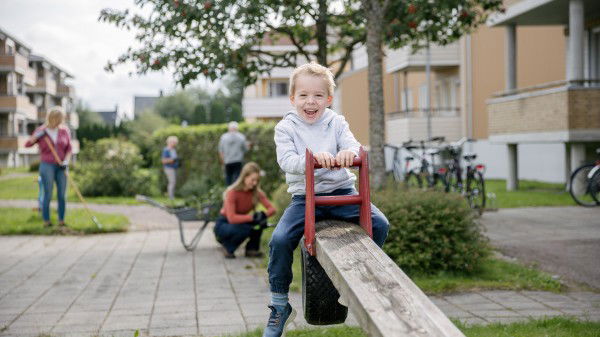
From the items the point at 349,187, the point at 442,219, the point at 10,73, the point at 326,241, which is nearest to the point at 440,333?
the point at 326,241

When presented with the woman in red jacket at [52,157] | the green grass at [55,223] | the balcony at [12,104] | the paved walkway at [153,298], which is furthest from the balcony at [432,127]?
the balcony at [12,104]

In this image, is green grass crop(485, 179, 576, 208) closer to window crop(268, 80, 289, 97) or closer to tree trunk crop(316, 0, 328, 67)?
tree trunk crop(316, 0, 328, 67)

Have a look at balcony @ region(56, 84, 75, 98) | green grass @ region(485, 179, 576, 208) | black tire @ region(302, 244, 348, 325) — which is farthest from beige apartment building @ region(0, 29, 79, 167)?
black tire @ region(302, 244, 348, 325)

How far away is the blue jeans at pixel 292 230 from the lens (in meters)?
4.06

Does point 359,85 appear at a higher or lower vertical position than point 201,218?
higher

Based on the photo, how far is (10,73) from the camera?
59.9m

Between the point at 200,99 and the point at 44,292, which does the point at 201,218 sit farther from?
the point at 200,99

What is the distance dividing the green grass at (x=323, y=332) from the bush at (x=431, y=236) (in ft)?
6.75

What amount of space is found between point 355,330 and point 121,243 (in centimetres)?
668

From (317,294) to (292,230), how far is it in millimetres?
384

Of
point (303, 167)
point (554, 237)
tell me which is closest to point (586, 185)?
point (554, 237)

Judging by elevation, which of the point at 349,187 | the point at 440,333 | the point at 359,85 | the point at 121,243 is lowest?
the point at 121,243

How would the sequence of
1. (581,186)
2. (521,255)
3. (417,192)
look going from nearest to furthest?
(417,192), (521,255), (581,186)

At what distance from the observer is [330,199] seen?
3.96 m
